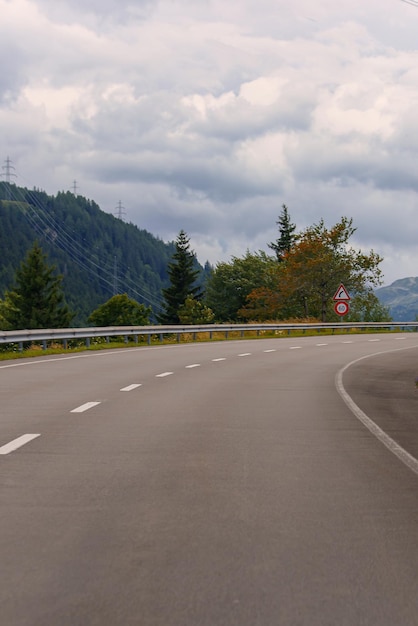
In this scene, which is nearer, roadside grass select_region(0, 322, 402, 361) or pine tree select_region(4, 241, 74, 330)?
roadside grass select_region(0, 322, 402, 361)

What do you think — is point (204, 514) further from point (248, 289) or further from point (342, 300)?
point (248, 289)

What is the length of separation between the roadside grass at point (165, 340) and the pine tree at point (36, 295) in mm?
50011

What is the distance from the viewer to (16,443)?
9227mm

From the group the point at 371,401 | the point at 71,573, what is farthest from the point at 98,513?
the point at 371,401

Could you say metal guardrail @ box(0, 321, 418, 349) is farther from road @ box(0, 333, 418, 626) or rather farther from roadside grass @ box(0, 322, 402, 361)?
road @ box(0, 333, 418, 626)

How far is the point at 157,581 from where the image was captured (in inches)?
178

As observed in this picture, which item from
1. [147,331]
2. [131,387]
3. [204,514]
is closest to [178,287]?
[147,331]

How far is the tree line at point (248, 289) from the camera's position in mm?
72250

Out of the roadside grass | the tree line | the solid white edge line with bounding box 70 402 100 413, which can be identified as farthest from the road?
the tree line

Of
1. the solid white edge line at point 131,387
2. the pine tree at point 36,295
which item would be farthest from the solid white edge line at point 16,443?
the pine tree at point 36,295

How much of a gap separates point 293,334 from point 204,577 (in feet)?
160

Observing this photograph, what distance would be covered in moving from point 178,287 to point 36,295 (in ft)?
56.5

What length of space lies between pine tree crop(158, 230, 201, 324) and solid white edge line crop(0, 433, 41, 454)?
328 ft

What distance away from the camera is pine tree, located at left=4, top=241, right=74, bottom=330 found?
105 meters
